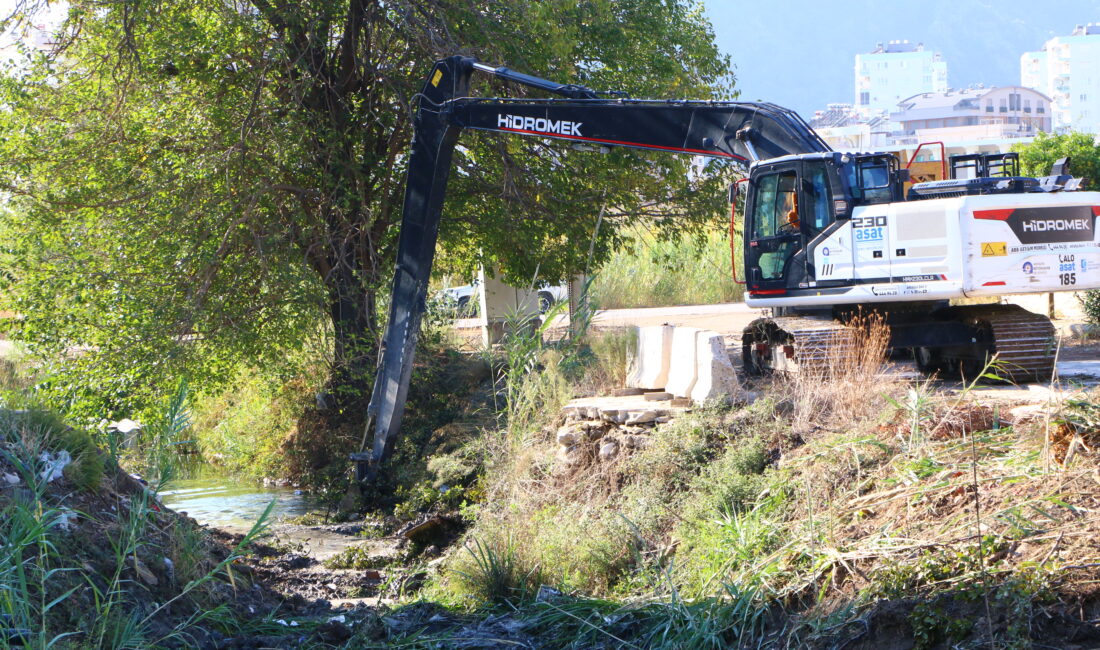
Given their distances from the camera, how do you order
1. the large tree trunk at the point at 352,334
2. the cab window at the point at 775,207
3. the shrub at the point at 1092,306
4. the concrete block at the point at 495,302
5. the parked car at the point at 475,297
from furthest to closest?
1. the concrete block at the point at 495,302
2. the parked car at the point at 475,297
3. the shrub at the point at 1092,306
4. the large tree trunk at the point at 352,334
5. the cab window at the point at 775,207

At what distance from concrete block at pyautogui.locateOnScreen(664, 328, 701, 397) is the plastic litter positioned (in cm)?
584

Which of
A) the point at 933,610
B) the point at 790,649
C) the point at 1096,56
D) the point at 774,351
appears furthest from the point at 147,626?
→ the point at 1096,56

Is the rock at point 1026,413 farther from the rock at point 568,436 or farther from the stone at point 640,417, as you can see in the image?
the rock at point 568,436

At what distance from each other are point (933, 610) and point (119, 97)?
35.6ft

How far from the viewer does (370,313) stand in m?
15.2

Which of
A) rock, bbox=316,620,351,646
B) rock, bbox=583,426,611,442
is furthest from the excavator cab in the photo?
rock, bbox=316,620,351,646

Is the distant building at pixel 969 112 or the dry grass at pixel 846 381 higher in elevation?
the distant building at pixel 969 112

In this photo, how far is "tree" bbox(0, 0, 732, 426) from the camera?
42.8 feet

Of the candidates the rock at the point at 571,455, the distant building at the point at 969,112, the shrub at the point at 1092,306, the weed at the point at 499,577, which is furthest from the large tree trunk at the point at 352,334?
the distant building at the point at 969,112

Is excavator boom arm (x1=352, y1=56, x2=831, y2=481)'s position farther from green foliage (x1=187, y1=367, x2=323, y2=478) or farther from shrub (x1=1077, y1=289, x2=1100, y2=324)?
shrub (x1=1077, y1=289, x2=1100, y2=324)

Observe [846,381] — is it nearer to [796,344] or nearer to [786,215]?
[796,344]

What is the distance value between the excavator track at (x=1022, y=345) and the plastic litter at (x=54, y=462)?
8.85 m

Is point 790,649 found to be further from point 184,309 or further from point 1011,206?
point 184,309

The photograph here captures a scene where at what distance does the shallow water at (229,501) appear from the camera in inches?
545
